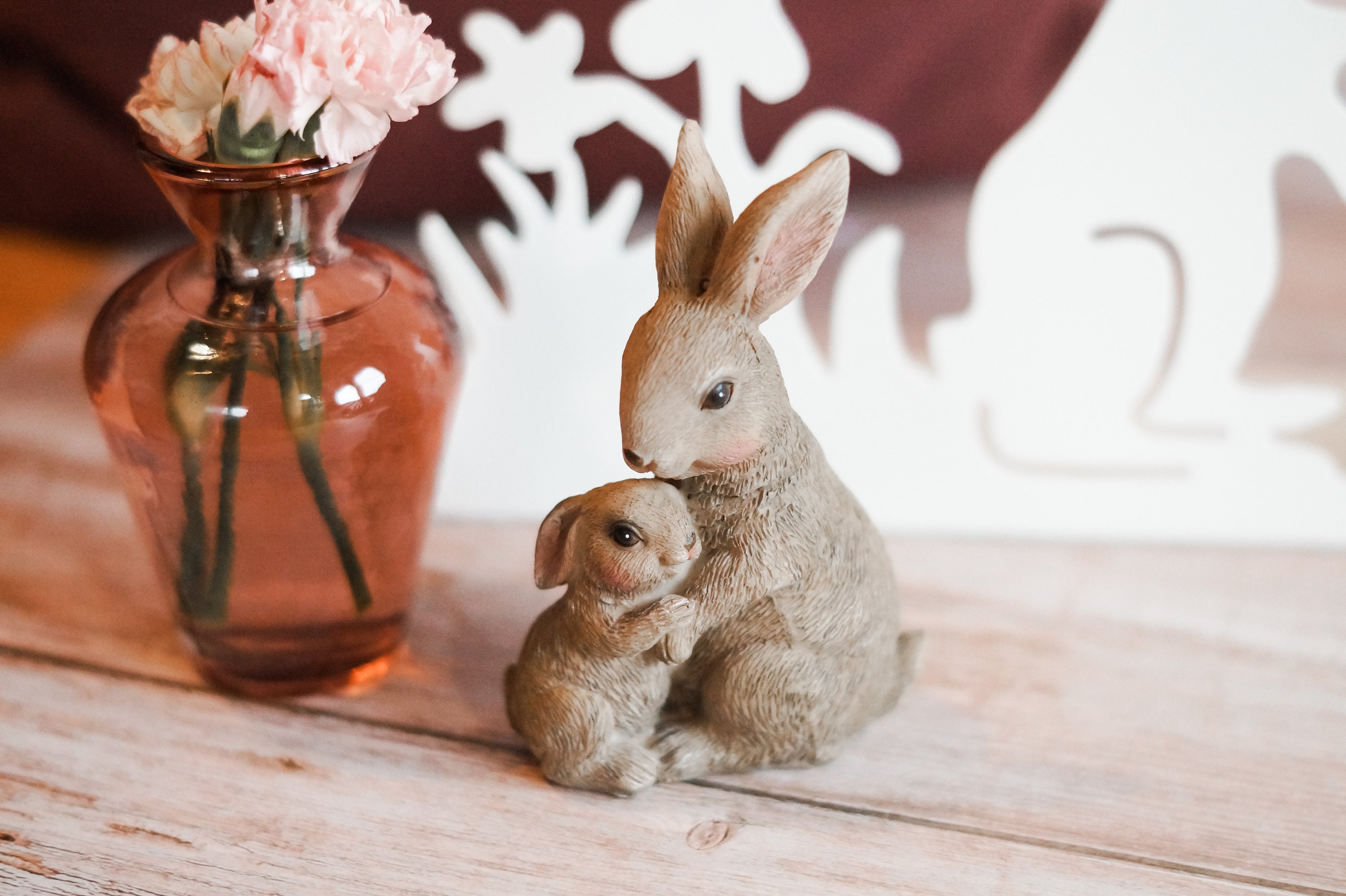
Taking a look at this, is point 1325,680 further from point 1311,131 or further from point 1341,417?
point 1311,131

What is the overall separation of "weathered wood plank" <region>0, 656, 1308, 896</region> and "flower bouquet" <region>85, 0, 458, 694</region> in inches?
3.2

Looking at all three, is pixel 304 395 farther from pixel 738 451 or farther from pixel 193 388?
pixel 738 451

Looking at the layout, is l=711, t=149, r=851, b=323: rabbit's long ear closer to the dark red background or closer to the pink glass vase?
the pink glass vase

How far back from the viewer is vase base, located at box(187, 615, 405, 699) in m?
0.77

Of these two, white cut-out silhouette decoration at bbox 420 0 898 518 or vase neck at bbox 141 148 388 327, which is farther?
white cut-out silhouette decoration at bbox 420 0 898 518

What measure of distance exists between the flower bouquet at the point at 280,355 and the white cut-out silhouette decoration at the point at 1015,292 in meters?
A: 0.16

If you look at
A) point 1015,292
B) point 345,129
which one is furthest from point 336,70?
point 1015,292

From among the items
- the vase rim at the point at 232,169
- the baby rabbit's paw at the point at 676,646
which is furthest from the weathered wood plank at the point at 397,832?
the vase rim at the point at 232,169

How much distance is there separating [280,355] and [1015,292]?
52 cm

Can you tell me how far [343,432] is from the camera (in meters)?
0.72

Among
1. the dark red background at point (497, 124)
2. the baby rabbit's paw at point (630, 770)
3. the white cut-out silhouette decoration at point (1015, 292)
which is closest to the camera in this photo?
the baby rabbit's paw at point (630, 770)

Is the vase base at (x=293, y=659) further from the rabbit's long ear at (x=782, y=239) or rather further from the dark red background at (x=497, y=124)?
the dark red background at (x=497, y=124)

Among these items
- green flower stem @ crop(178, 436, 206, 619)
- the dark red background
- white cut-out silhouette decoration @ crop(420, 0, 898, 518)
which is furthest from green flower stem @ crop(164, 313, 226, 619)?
the dark red background

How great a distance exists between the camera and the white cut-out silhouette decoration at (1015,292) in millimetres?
849
